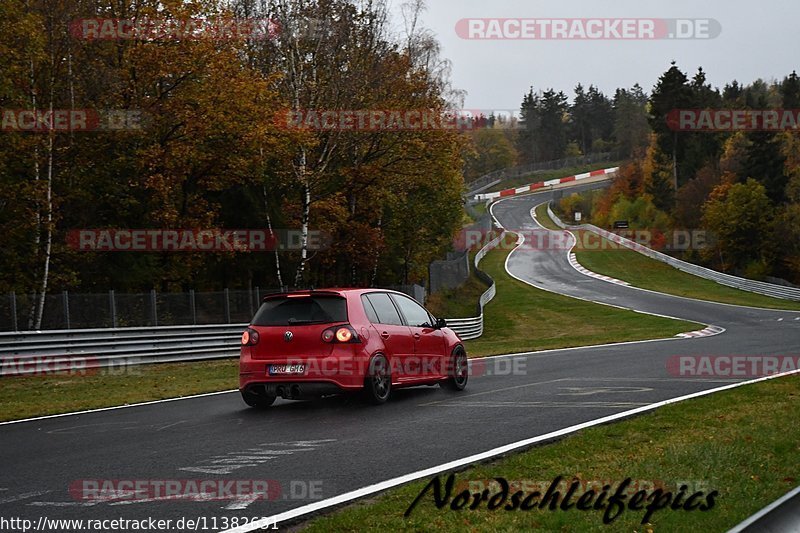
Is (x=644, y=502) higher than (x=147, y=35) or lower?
lower

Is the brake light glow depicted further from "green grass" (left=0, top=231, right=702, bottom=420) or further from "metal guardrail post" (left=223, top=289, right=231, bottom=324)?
"metal guardrail post" (left=223, top=289, right=231, bottom=324)

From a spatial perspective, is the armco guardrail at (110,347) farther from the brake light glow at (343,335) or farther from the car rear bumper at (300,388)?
the brake light glow at (343,335)

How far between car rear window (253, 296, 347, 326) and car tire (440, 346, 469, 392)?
2654 mm

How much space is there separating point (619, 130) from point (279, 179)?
137 meters

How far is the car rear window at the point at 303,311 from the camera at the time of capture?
38.3 ft

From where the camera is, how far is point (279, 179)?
35.0 meters

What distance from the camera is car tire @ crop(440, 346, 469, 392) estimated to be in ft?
44.9

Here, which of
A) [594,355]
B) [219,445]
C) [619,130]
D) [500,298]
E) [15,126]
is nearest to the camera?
[219,445]

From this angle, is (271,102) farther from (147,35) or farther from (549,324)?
(549,324)

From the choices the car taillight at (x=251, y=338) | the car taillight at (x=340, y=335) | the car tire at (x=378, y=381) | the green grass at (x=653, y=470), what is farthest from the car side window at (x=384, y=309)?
the green grass at (x=653, y=470)

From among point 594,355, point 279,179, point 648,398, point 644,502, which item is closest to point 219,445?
point 644,502

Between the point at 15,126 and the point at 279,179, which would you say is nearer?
the point at 15,126

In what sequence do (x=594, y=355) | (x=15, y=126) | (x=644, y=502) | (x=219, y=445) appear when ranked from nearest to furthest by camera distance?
1. (x=644, y=502)
2. (x=219, y=445)
3. (x=594, y=355)
4. (x=15, y=126)

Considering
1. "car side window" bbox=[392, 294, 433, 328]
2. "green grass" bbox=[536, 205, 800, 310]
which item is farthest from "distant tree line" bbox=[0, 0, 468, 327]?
"green grass" bbox=[536, 205, 800, 310]
